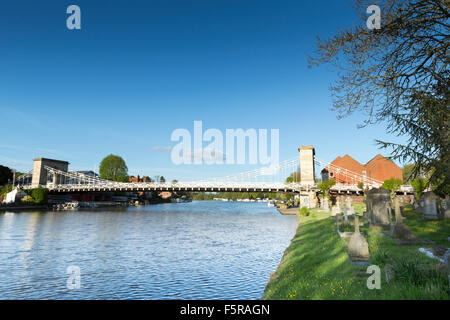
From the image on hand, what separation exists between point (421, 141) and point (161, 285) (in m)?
10.1

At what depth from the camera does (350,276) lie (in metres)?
8.66

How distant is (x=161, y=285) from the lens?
11992 millimetres

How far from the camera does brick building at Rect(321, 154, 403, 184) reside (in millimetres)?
77062

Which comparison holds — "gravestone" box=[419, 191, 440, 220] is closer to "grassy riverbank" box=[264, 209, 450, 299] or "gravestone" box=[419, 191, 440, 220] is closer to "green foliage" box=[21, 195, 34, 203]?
"grassy riverbank" box=[264, 209, 450, 299]

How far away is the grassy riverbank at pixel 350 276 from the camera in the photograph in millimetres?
6703

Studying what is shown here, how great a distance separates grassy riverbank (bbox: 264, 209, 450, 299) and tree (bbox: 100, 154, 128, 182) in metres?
99.8

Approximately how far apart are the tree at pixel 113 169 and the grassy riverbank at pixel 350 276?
328 feet

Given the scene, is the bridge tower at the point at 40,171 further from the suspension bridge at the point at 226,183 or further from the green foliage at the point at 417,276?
the green foliage at the point at 417,276

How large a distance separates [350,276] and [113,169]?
10679 centimetres

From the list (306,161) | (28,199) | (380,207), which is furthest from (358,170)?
(28,199)

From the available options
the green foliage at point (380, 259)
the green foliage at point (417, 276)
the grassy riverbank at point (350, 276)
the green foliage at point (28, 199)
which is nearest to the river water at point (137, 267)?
the grassy riverbank at point (350, 276)

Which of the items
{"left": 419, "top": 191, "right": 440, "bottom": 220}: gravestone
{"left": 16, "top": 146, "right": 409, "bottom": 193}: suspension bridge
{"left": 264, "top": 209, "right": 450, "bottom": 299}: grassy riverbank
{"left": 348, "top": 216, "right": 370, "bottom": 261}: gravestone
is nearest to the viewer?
{"left": 264, "top": 209, "right": 450, "bottom": 299}: grassy riverbank

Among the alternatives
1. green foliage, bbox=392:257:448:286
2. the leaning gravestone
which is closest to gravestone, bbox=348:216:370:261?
green foliage, bbox=392:257:448:286

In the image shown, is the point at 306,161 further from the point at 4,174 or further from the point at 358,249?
the point at 4,174
